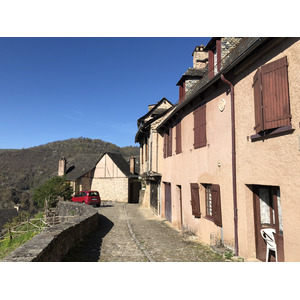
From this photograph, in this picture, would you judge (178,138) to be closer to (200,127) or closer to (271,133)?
(200,127)

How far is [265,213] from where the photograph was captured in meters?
5.76

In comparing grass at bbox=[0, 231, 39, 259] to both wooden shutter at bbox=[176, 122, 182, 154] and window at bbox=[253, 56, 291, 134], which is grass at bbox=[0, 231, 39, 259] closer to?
wooden shutter at bbox=[176, 122, 182, 154]

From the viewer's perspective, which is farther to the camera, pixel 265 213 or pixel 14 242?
pixel 14 242

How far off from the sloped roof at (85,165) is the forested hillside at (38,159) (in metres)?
26.0

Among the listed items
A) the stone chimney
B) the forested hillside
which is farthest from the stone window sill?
the forested hillside

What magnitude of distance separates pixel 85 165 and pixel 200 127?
1000 inches

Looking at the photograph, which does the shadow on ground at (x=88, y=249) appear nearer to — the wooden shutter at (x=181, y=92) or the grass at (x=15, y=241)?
the grass at (x=15, y=241)

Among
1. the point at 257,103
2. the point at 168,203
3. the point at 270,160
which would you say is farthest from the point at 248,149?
the point at 168,203

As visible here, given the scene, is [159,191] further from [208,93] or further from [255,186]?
[255,186]

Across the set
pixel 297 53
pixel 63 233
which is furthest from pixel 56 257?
pixel 297 53

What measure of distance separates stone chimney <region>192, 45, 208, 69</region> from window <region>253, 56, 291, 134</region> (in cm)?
830

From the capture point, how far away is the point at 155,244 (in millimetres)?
8414

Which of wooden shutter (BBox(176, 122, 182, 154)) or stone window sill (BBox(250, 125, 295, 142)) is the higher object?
wooden shutter (BBox(176, 122, 182, 154))

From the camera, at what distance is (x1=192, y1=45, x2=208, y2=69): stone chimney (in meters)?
13.4
